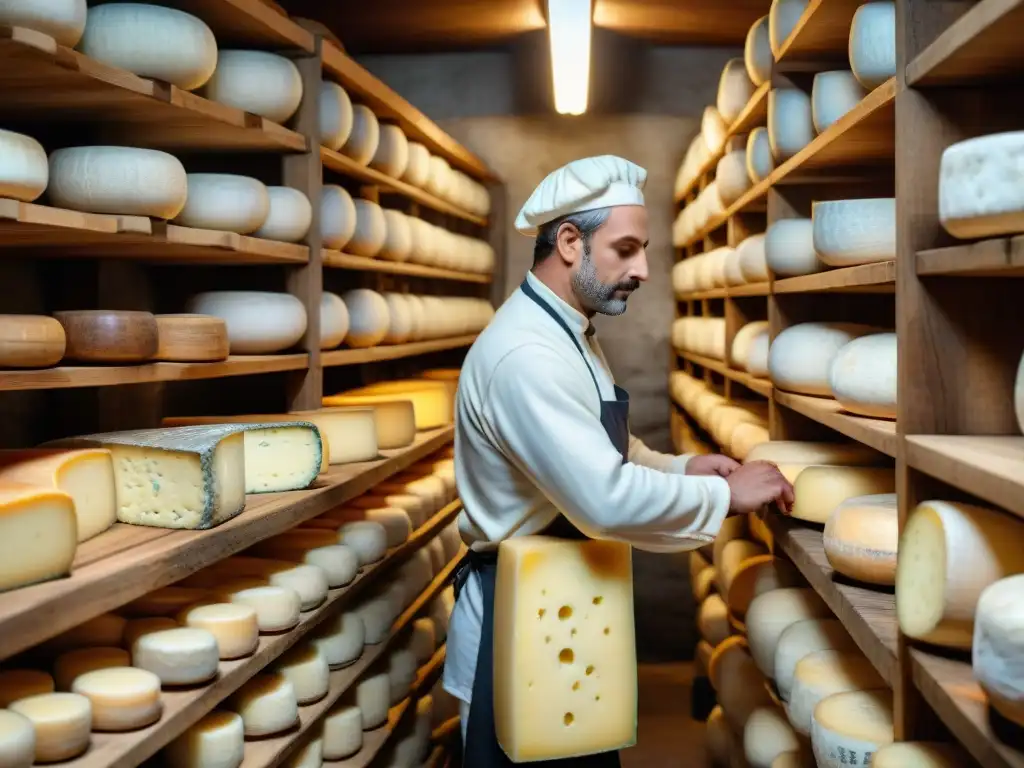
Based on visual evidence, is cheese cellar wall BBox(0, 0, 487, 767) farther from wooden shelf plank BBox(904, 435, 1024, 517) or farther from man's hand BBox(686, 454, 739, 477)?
wooden shelf plank BBox(904, 435, 1024, 517)

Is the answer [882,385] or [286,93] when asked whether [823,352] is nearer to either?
[882,385]

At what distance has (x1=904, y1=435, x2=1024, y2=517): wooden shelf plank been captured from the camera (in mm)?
1130

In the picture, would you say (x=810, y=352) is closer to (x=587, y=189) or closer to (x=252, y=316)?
(x=587, y=189)

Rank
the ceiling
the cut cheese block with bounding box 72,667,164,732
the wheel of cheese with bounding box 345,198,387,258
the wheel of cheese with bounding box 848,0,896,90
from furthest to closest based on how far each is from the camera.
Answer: the ceiling < the wheel of cheese with bounding box 345,198,387,258 < the wheel of cheese with bounding box 848,0,896,90 < the cut cheese block with bounding box 72,667,164,732

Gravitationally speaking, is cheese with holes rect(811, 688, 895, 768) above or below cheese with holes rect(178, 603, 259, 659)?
below

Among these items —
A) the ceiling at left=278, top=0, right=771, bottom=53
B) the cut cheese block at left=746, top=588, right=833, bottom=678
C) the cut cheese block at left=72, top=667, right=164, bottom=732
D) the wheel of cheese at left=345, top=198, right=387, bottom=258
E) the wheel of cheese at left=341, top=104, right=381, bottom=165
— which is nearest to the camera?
the cut cheese block at left=72, top=667, right=164, bottom=732

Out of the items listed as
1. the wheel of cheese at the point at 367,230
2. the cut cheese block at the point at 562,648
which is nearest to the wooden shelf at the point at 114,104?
the wheel of cheese at the point at 367,230

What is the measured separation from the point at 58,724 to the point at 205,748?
1.61 feet

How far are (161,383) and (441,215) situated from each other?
304 cm

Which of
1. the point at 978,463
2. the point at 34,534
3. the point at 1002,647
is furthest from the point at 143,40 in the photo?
the point at 1002,647

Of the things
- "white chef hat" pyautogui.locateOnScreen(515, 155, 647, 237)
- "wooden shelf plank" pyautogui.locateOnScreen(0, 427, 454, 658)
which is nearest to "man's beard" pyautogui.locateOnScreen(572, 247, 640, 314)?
"white chef hat" pyautogui.locateOnScreen(515, 155, 647, 237)

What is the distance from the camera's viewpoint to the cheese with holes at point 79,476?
1.77 m

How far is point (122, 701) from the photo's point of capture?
1.75 metres

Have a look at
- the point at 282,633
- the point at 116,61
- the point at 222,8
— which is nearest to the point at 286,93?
the point at 222,8
